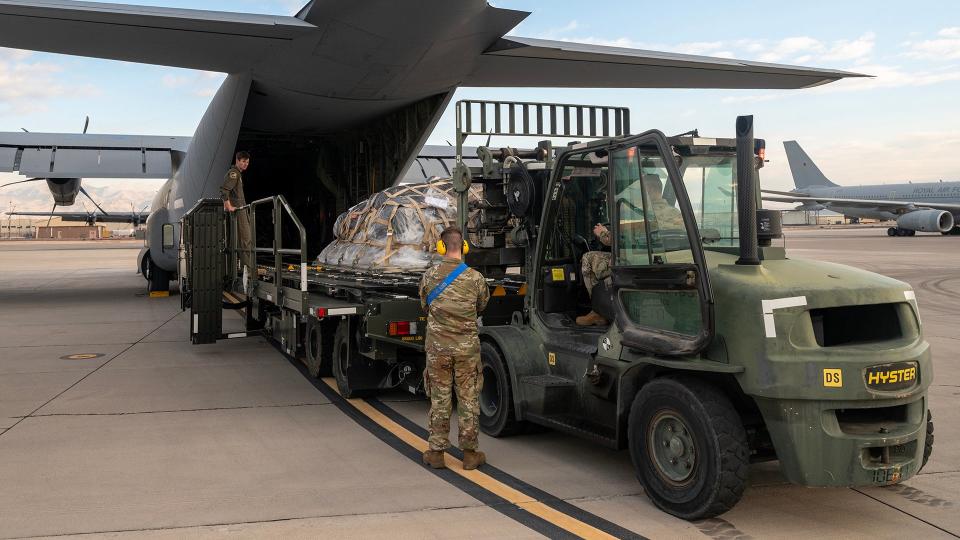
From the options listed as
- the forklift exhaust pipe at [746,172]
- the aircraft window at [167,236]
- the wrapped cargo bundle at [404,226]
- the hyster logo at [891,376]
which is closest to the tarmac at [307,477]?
the hyster logo at [891,376]

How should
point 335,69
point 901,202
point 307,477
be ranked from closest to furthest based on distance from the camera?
point 307,477 → point 335,69 → point 901,202

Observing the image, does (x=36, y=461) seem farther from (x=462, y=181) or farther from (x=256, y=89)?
(x=256, y=89)

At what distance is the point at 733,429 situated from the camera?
4293 millimetres

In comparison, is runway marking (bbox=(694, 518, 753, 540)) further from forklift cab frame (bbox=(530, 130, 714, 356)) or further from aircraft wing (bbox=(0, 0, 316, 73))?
aircraft wing (bbox=(0, 0, 316, 73))

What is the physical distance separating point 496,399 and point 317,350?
3.31 m

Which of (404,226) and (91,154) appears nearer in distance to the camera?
(404,226)

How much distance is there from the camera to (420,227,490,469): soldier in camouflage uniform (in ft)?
18.4

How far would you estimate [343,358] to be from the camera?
843 cm

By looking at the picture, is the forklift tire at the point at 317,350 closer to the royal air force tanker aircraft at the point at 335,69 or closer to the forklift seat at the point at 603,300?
the royal air force tanker aircraft at the point at 335,69

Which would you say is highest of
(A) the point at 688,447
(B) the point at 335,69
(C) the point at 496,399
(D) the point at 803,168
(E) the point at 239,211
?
(D) the point at 803,168

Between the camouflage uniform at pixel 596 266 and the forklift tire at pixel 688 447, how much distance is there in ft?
4.00

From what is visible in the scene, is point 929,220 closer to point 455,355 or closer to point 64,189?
point 64,189

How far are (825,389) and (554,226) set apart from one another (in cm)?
261

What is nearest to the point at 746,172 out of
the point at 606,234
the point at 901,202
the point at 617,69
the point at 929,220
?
the point at 606,234
